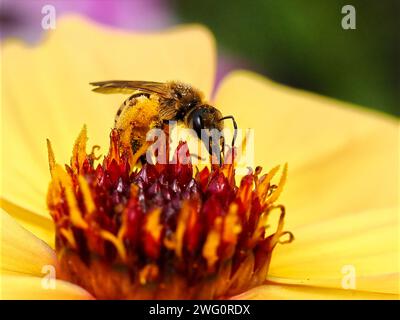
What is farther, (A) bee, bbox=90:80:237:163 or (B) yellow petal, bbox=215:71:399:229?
(B) yellow petal, bbox=215:71:399:229

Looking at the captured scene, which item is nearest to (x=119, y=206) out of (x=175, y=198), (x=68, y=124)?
(x=175, y=198)

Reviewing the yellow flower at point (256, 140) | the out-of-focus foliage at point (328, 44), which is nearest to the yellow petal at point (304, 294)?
the yellow flower at point (256, 140)

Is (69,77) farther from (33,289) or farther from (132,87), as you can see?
(33,289)

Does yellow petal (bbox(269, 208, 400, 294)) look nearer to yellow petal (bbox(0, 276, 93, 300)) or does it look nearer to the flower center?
the flower center

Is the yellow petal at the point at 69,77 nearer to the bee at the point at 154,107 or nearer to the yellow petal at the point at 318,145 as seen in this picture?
the yellow petal at the point at 318,145

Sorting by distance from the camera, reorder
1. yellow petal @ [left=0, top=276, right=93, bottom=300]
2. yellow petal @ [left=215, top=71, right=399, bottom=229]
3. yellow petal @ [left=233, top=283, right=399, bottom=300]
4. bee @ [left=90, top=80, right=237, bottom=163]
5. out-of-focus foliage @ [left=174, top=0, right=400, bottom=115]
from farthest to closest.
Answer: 1. out-of-focus foliage @ [left=174, top=0, right=400, bottom=115]
2. yellow petal @ [left=215, top=71, right=399, bottom=229]
3. bee @ [left=90, top=80, right=237, bottom=163]
4. yellow petal @ [left=233, top=283, right=399, bottom=300]
5. yellow petal @ [left=0, top=276, right=93, bottom=300]

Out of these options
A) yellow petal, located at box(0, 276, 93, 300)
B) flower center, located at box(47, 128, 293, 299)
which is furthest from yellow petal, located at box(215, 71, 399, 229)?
yellow petal, located at box(0, 276, 93, 300)

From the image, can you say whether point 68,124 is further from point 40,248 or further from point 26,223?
point 40,248

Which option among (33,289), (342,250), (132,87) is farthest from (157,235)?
(342,250)
